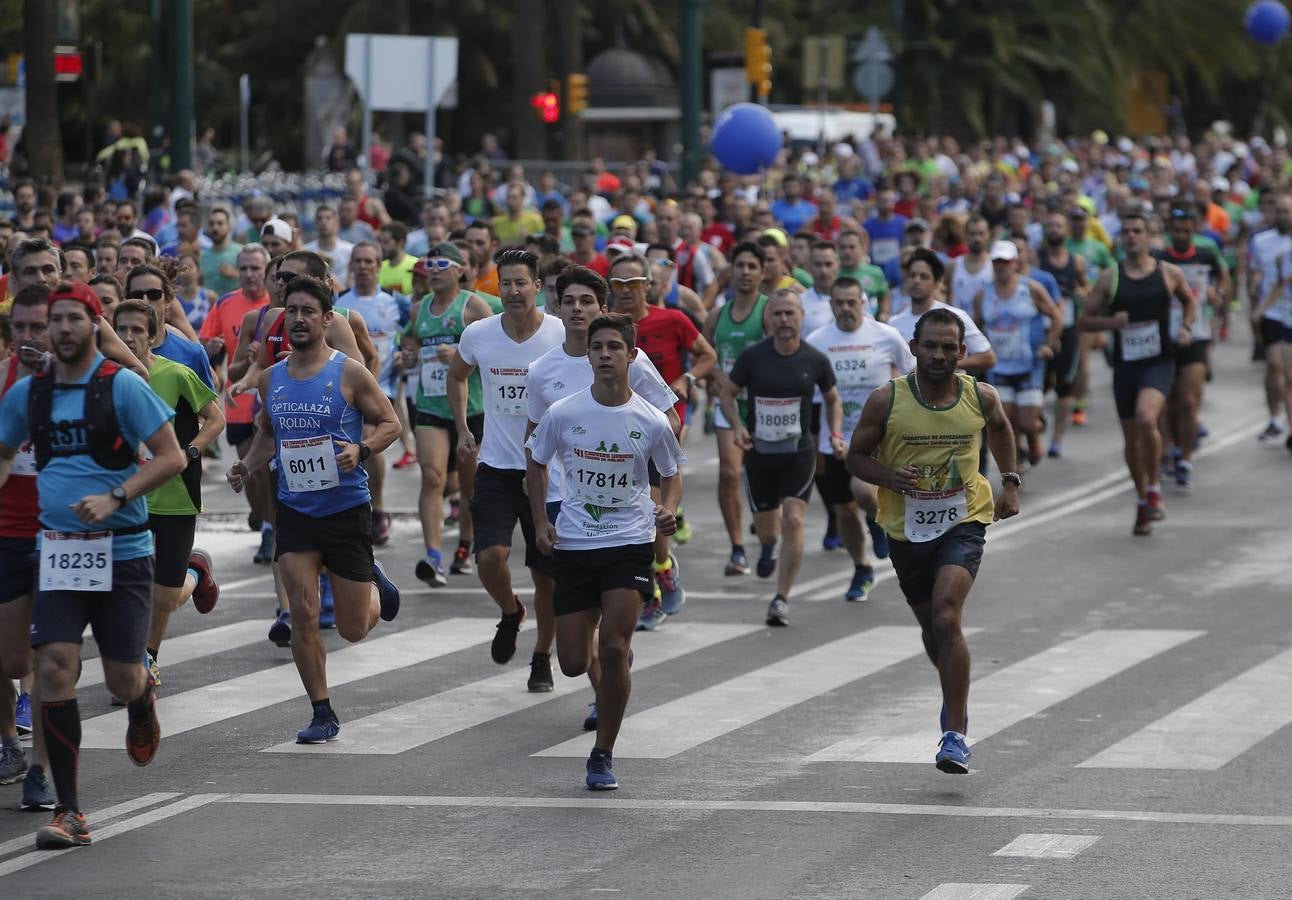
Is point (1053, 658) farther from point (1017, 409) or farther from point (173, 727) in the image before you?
point (1017, 409)

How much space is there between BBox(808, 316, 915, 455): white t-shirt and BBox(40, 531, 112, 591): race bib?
662 centimetres

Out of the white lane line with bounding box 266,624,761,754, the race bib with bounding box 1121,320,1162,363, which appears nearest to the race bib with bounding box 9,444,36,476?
the white lane line with bounding box 266,624,761,754

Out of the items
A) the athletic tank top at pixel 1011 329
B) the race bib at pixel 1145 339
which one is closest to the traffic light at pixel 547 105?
the athletic tank top at pixel 1011 329

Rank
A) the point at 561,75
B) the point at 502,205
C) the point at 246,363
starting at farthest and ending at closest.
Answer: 1. the point at 561,75
2. the point at 502,205
3. the point at 246,363

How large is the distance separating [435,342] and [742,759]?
5.19 m

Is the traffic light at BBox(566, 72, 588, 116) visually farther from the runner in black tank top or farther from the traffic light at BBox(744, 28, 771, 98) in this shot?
the runner in black tank top

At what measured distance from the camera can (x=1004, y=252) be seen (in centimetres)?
1806

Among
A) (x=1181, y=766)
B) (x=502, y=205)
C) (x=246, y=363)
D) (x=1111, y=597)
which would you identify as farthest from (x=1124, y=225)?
(x=502, y=205)

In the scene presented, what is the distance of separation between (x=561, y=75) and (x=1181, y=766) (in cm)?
3353

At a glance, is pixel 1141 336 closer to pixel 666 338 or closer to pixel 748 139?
pixel 666 338

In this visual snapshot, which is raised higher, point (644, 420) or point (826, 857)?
point (644, 420)

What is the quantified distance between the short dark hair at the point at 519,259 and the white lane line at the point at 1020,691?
8.97 ft

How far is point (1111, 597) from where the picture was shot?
14.1 meters

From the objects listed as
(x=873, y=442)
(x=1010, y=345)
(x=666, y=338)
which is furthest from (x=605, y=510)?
(x=1010, y=345)
